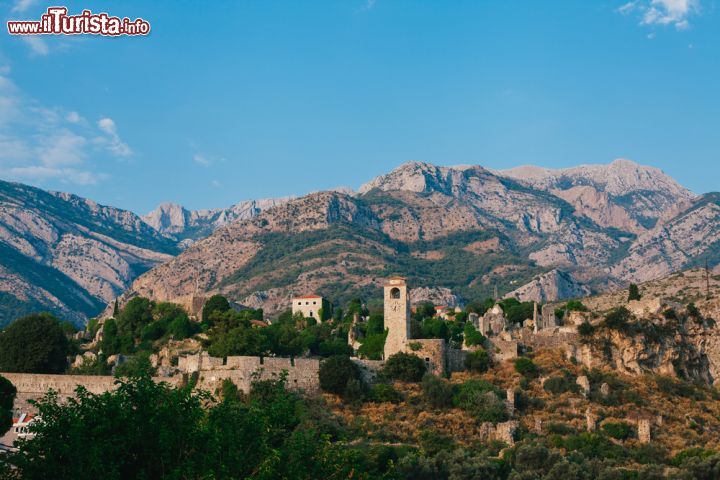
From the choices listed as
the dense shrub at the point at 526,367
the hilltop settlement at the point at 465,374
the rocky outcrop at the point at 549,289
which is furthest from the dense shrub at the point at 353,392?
the rocky outcrop at the point at 549,289

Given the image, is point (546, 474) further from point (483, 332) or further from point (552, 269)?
point (552, 269)

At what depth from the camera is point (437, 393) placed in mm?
58000

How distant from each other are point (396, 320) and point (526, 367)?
9286 mm

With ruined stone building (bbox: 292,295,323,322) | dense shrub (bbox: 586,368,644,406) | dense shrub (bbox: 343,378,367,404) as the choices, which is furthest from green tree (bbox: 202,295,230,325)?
dense shrub (bbox: 586,368,644,406)

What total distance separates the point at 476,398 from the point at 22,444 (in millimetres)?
36596

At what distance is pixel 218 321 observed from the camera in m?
76.1

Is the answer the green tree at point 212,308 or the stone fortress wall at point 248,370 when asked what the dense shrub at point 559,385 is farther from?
the green tree at point 212,308

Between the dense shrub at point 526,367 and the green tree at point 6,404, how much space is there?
32.5m

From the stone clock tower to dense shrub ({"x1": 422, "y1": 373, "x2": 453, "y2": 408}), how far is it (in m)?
5.00

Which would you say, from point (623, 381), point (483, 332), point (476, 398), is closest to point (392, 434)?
point (476, 398)

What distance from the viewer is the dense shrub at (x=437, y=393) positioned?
5778 centimetres

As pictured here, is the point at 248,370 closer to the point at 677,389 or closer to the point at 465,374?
the point at 465,374

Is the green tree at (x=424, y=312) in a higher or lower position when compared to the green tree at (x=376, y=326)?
higher

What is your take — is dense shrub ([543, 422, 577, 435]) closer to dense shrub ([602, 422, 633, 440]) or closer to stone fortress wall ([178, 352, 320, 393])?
dense shrub ([602, 422, 633, 440])
